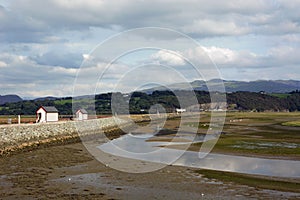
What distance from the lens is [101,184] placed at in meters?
22.3

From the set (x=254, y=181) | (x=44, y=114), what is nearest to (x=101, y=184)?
(x=254, y=181)

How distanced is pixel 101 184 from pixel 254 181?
9476 millimetres

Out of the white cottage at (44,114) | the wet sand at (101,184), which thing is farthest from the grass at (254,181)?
the white cottage at (44,114)

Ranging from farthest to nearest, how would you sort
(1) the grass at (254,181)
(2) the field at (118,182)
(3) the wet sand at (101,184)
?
(1) the grass at (254,181) → (2) the field at (118,182) → (3) the wet sand at (101,184)

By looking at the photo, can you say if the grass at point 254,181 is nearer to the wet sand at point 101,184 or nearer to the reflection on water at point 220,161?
the wet sand at point 101,184

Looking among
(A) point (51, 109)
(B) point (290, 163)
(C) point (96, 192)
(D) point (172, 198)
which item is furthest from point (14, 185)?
(A) point (51, 109)

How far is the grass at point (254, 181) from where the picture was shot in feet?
68.5

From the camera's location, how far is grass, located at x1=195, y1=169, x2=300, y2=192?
20875 millimetres

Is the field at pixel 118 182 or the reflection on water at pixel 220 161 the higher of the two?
the reflection on water at pixel 220 161

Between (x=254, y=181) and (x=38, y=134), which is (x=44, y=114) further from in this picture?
(x=254, y=181)

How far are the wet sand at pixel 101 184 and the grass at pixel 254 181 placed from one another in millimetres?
806

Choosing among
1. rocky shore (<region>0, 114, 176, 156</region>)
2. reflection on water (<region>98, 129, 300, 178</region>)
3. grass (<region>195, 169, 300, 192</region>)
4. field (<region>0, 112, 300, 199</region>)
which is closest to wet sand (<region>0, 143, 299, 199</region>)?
field (<region>0, 112, 300, 199</region>)

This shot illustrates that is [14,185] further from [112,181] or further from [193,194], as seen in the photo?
[193,194]

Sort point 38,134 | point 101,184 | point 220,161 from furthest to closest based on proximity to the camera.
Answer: point 38,134, point 220,161, point 101,184
